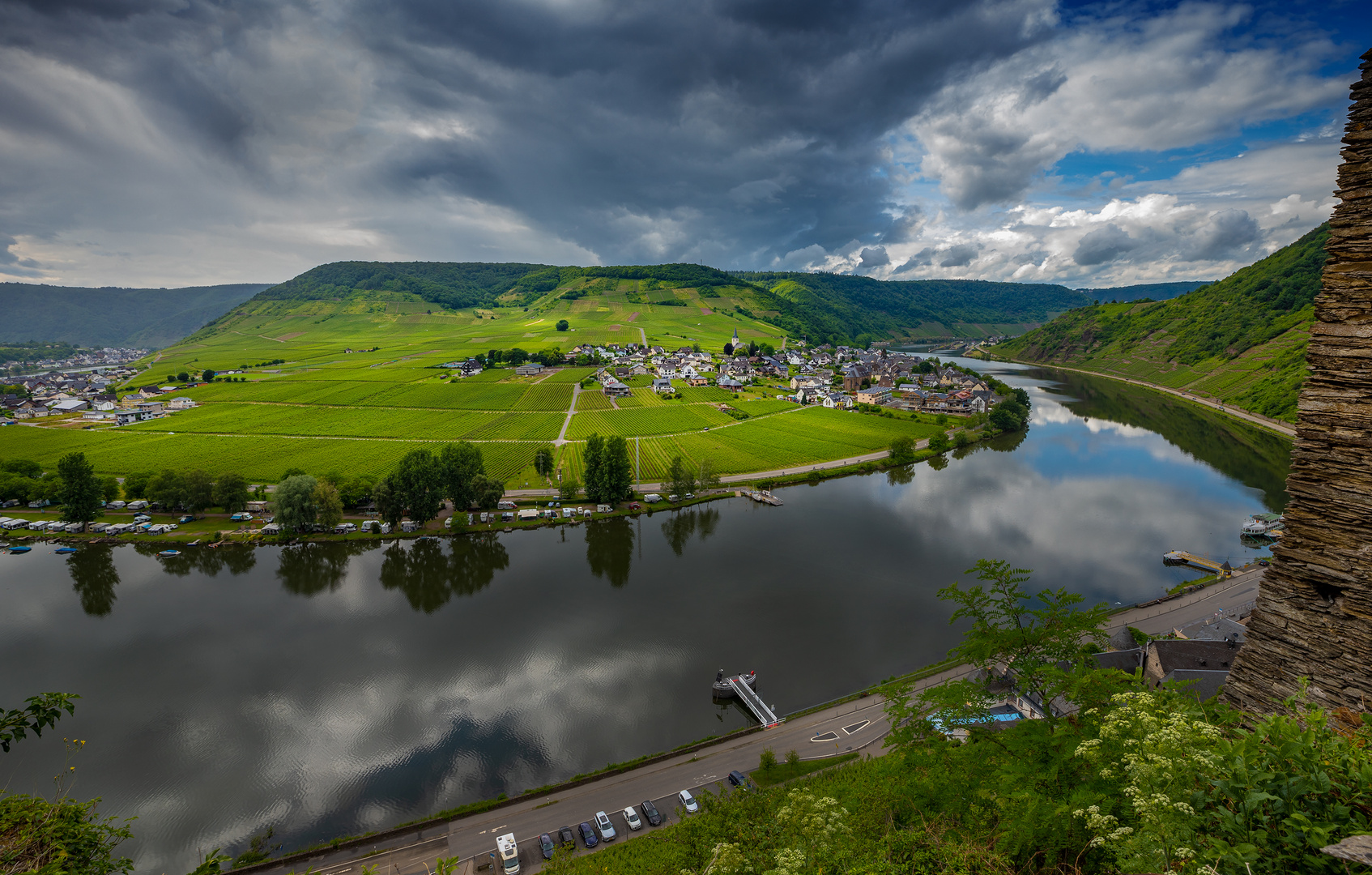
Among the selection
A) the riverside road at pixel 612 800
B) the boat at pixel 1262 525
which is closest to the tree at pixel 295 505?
the riverside road at pixel 612 800

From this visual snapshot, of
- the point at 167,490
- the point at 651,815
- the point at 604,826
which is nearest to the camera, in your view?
the point at 604,826

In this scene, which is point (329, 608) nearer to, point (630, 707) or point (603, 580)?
point (603, 580)

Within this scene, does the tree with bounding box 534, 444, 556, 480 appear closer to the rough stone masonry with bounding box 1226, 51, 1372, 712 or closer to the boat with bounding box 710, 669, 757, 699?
the boat with bounding box 710, 669, 757, 699

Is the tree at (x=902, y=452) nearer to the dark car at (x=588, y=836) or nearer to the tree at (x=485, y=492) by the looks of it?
the tree at (x=485, y=492)

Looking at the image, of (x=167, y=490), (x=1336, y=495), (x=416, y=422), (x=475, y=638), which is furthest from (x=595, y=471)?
(x=1336, y=495)

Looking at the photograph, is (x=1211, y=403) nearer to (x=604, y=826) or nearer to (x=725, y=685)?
(x=725, y=685)

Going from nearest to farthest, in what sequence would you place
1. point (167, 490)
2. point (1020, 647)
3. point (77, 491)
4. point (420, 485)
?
point (1020, 647) → point (77, 491) → point (420, 485) → point (167, 490)

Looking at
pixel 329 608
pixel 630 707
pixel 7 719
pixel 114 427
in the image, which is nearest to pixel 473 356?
pixel 114 427
